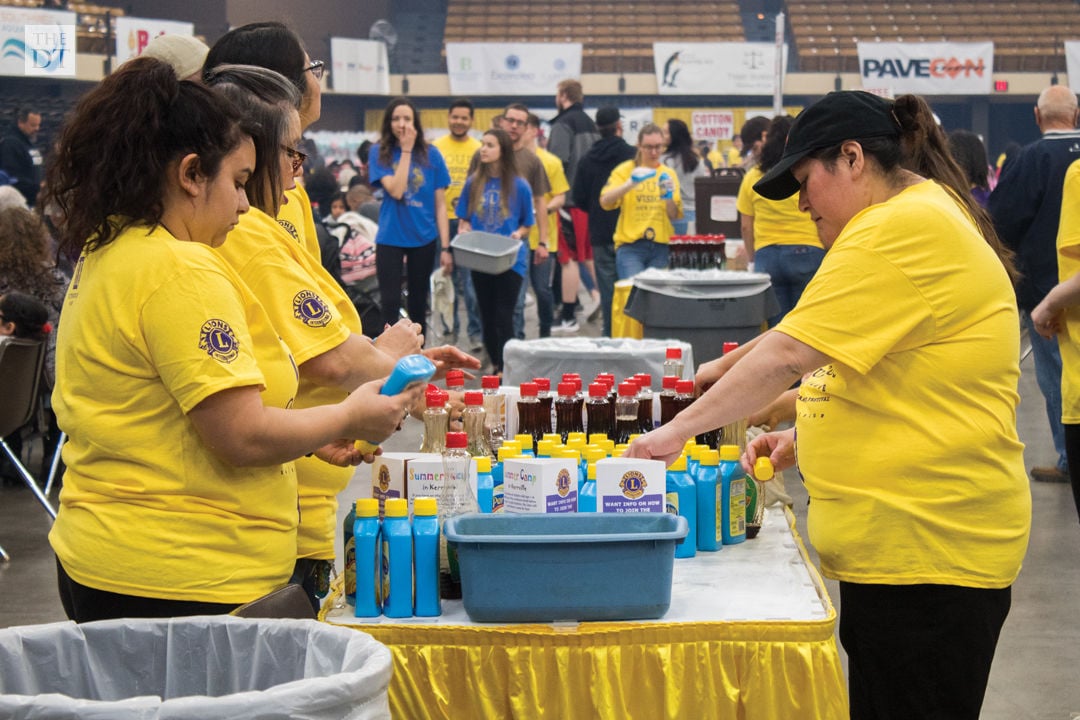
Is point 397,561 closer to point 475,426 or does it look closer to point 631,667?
point 631,667

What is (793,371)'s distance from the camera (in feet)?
6.80

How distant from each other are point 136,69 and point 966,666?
1.59 meters

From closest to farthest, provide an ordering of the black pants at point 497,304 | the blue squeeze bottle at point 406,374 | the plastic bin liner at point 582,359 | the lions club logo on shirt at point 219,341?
the lions club logo on shirt at point 219,341
the blue squeeze bottle at point 406,374
the plastic bin liner at point 582,359
the black pants at point 497,304

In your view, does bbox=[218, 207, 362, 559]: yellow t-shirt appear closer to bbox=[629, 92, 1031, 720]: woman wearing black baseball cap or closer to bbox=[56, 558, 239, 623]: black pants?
bbox=[56, 558, 239, 623]: black pants

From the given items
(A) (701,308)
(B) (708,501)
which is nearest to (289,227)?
(B) (708,501)

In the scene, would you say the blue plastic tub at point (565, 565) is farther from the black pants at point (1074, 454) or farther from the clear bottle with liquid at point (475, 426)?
the black pants at point (1074, 454)

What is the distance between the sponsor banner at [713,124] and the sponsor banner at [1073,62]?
20.7 ft

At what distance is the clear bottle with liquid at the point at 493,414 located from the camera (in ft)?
9.77

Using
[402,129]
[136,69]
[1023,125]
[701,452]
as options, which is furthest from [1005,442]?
[1023,125]

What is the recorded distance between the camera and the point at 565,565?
206 cm

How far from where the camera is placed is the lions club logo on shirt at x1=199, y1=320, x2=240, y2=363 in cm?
177

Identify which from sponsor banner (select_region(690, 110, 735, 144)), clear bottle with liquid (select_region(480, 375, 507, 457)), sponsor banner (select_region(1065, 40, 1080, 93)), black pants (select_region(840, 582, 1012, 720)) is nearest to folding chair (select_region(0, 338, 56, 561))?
clear bottle with liquid (select_region(480, 375, 507, 457))

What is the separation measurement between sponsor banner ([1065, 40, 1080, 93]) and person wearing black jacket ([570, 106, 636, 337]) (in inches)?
710

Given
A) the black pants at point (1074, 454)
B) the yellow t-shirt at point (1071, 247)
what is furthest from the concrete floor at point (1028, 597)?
the yellow t-shirt at point (1071, 247)
